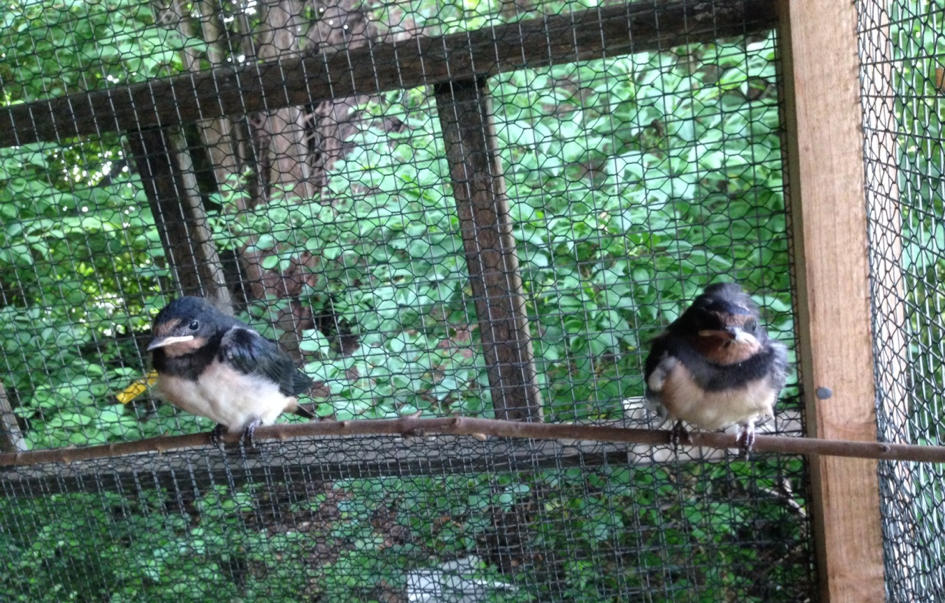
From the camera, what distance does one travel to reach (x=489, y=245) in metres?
2.15

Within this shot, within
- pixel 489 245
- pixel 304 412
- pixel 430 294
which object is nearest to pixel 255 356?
pixel 304 412

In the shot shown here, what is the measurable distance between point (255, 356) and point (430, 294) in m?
0.58

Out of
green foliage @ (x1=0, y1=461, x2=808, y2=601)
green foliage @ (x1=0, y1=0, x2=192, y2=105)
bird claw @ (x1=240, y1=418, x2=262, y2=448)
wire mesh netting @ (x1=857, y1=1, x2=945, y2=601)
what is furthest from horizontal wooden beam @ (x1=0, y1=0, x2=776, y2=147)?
green foliage @ (x1=0, y1=461, x2=808, y2=601)

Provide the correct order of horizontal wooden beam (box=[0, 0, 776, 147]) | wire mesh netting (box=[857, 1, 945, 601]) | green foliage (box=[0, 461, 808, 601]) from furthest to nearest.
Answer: green foliage (box=[0, 461, 808, 601])
horizontal wooden beam (box=[0, 0, 776, 147])
wire mesh netting (box=[857, 1, 945, 601])

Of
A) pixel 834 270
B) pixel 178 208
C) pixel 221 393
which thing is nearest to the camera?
pixel 834 270

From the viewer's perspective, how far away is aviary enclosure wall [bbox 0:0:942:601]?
2057 millimetres

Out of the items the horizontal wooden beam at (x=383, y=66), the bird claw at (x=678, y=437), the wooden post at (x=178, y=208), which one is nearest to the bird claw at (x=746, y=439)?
the bird claw at (x=678, y=437)

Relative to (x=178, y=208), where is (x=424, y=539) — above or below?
below

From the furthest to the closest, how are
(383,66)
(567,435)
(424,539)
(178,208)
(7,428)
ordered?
1. (7,428)
2. (424,539)
3. (178,208)
4. (383,66)
5. (567,435)

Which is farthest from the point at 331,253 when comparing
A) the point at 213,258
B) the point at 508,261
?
Result: the point at 508,261

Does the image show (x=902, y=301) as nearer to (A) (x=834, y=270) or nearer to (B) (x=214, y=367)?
Result: (A) (x=834, y=270)

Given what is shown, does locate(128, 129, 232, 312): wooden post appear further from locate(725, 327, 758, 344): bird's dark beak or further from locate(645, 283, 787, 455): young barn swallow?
locate(725, 327, 758, 344): bird's dark beak

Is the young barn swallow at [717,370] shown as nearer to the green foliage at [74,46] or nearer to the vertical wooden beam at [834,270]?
the vertical wooden beam at [834,270]

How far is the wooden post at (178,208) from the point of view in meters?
2.31
